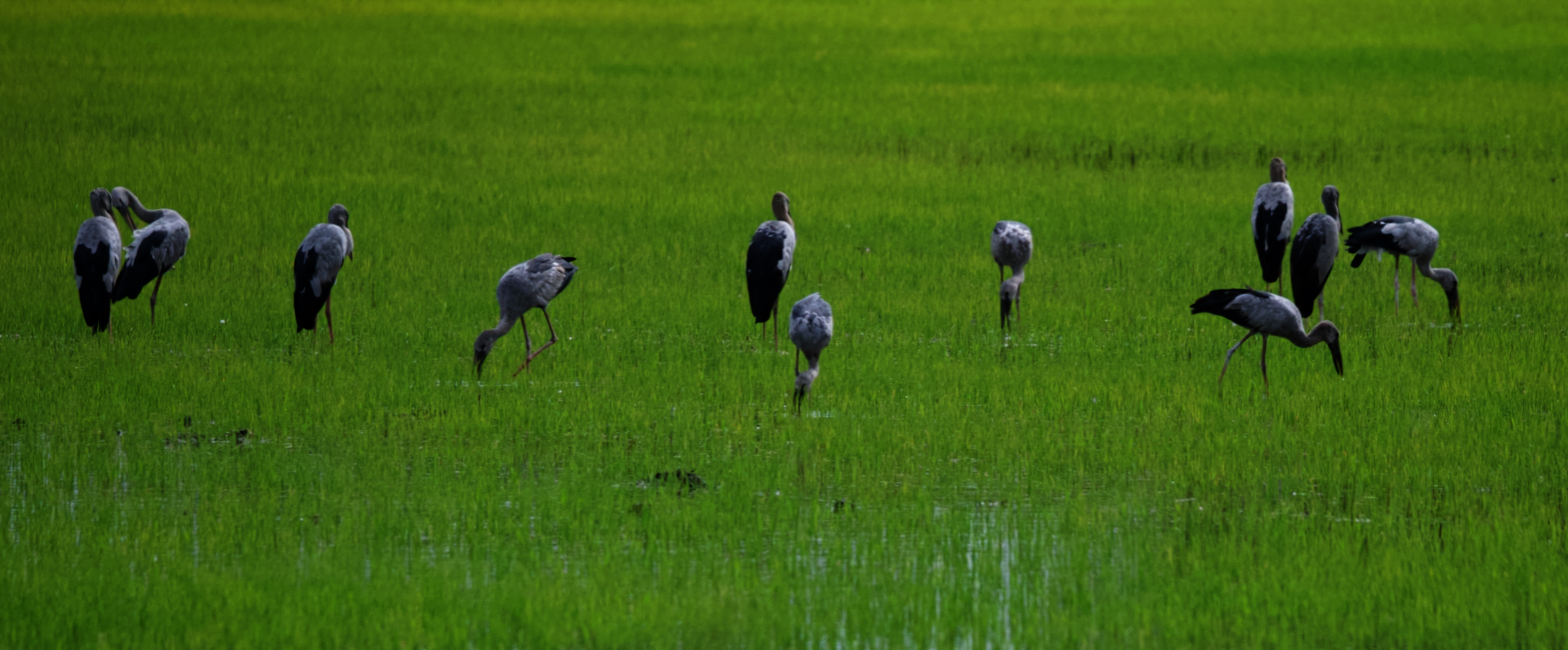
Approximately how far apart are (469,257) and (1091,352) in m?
7.72

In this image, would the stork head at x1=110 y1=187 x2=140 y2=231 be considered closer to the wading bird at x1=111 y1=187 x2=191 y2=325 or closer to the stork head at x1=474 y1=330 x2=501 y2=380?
the wading bird at x1=111 y1=187 x2=191 y2=325

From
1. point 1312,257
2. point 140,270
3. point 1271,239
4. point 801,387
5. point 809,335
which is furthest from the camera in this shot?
point 1271,239

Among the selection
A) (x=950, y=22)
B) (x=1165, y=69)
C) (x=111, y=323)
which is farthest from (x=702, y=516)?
(x=950, y=22)

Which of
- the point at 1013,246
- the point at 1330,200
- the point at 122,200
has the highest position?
the point at 1330,200

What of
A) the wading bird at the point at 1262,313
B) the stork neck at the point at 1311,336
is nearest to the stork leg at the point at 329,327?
the wading bird at the point at 1262,313

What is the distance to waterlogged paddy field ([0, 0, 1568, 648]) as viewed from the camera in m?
6.06

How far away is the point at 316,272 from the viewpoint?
1159 centimetres

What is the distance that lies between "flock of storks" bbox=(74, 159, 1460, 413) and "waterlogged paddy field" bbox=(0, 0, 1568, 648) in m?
0.35

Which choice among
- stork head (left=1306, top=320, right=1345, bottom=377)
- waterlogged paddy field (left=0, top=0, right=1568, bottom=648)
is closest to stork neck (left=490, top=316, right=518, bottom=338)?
waterlogged paddy field (left=0, top=0, right=1568, bottom=648)

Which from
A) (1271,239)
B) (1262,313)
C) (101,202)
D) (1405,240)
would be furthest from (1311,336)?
(101,202)

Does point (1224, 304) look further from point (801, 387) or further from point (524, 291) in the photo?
point (524, 291)

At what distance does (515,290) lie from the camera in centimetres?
1086

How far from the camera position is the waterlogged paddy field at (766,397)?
19.9 ft

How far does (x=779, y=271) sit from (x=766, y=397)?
7.17 feet
